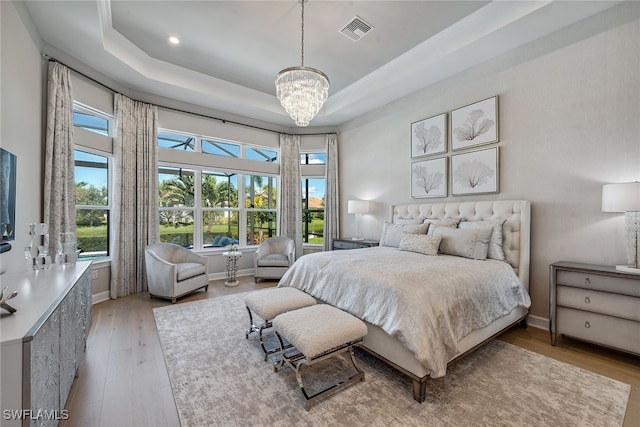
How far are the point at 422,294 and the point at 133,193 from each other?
455cm

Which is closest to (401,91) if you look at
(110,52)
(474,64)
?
(474,64)

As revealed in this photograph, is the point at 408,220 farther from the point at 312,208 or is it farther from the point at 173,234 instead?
the point at 173,234

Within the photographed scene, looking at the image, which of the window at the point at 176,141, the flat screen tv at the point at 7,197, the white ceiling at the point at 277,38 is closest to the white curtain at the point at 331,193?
the white ceiling at the point at 277,38

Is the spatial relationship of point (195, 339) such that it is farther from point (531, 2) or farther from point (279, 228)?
point (531, 2)

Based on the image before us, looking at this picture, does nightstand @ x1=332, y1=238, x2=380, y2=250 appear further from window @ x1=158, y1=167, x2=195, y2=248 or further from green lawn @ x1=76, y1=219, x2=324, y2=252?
window @ x1=158, y1=167, x2=195, y2=248

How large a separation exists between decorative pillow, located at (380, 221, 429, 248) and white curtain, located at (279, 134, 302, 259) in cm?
235

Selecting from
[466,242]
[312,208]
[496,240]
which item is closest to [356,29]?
[466,242]

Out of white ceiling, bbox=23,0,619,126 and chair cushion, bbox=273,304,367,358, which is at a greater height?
white ceiling, bbox=23,0,619,126

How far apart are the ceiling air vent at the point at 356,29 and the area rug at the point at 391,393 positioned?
12.1 feet

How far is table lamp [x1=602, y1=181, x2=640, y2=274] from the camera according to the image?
2287 mm

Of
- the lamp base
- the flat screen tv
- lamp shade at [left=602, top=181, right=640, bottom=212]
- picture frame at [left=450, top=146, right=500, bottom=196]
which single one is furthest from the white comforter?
the flat screen tv

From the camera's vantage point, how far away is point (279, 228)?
6.02m

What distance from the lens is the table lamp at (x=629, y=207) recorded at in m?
2.29

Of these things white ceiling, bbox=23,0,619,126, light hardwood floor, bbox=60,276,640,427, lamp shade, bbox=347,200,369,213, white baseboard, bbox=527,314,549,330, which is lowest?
light hardwood floor, bbox=60,276,640,427
